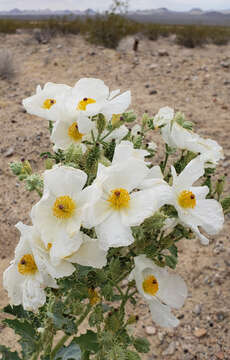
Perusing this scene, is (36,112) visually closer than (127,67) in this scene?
Yes

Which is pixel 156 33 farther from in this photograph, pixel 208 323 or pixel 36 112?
pixel 36 112

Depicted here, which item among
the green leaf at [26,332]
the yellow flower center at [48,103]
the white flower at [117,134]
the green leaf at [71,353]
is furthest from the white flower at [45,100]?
the green leaf at [71,353]

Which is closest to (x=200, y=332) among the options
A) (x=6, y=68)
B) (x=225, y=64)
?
(x=6, y=68)

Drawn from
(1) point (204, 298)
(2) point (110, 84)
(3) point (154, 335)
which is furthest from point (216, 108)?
(3) point (154, 335)

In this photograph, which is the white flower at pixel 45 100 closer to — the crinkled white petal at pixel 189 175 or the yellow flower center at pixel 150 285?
the crinkled white petal at pixel 189 175

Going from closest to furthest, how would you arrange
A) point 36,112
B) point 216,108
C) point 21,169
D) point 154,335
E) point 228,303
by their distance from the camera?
point 21,169
point 36,112
point 154,335
point 228,303
point 216,108

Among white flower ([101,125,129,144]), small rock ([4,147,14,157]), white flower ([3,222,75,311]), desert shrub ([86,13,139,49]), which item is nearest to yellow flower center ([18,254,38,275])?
white flower ([3,222,75,311])

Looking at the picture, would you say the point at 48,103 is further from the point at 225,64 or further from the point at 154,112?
the point at 225,64
